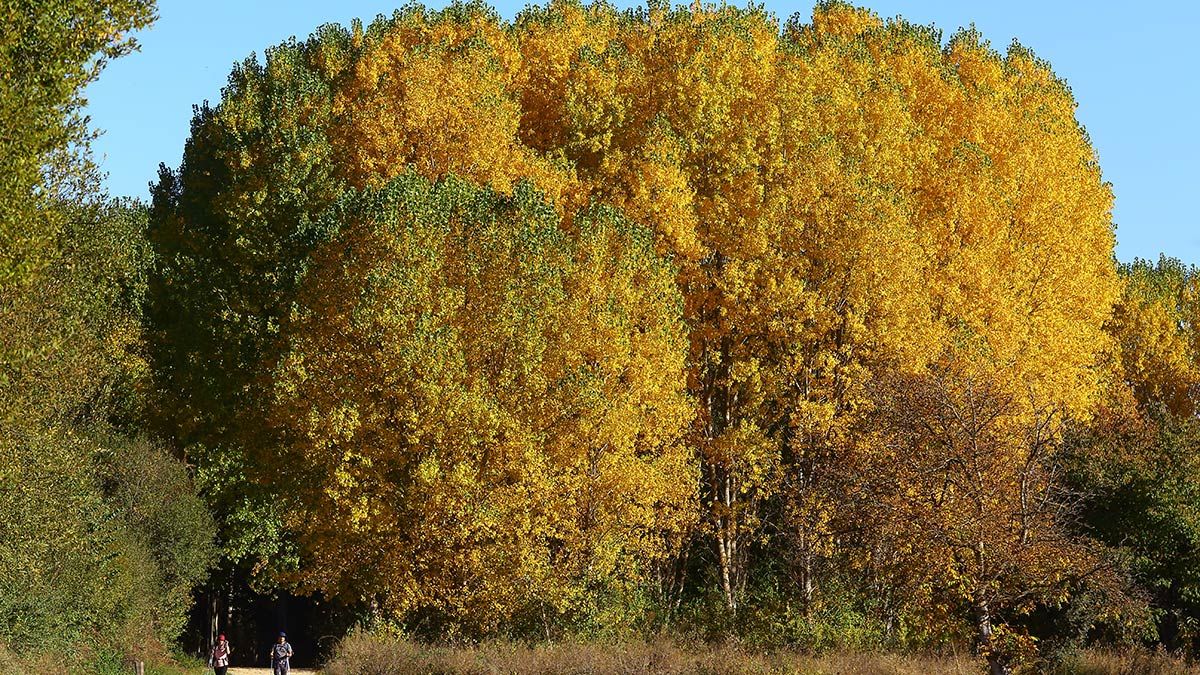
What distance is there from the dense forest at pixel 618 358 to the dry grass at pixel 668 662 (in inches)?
49.2

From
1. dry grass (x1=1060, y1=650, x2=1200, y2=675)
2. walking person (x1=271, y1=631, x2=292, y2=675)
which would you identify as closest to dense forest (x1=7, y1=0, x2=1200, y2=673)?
dry grass (x1=1060, y1=650, x2=1200, y2=675)

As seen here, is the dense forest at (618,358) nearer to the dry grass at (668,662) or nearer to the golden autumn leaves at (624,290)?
the golden autumn leaves at (624,290)

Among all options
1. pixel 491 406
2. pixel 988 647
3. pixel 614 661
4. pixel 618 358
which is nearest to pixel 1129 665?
pixel 988 647

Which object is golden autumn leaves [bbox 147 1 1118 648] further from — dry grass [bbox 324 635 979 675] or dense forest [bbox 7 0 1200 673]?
dry grass [bbox 324 635 979 675]

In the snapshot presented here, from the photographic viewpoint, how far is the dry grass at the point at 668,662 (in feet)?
104

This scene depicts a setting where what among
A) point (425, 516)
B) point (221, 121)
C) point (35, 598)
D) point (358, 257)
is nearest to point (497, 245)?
point (358, 257)

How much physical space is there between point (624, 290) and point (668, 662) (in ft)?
34.3

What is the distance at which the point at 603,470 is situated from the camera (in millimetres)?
38500

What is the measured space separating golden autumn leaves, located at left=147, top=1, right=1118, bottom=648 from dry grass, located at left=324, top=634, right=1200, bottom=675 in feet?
6.92

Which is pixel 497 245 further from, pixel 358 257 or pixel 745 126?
pixel 745 126

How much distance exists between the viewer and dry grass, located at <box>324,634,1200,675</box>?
3184cm

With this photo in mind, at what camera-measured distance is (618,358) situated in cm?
3866

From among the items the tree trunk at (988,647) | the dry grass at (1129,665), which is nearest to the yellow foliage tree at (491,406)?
the tree trunk at (988,647)

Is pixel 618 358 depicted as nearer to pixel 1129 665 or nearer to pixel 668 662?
pixel 668 662
